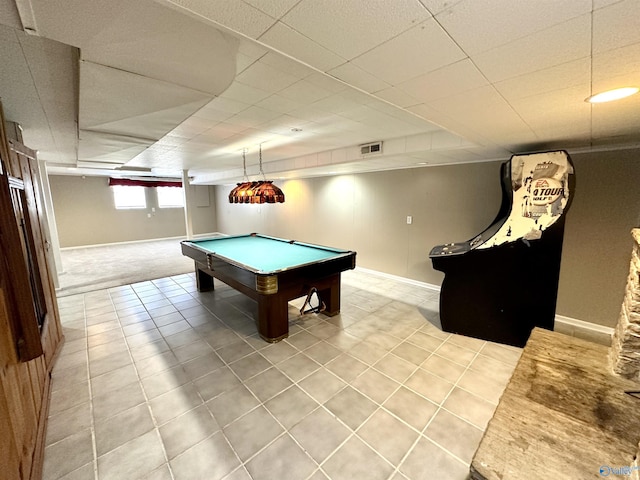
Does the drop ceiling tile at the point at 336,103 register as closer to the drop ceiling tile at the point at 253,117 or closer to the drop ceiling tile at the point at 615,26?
the drop ceiling tile at the point at 253,117

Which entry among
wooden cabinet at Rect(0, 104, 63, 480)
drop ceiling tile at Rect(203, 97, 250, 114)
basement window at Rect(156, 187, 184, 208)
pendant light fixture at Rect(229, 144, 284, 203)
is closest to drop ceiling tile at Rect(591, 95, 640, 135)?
drop ceiling tile at Rect(203, 97, 250, 114)

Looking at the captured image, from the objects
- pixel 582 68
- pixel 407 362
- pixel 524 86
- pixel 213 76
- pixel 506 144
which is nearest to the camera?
pixel 582 68

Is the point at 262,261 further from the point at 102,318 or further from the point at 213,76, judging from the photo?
the point at 102,318

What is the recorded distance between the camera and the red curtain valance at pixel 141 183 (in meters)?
8.30

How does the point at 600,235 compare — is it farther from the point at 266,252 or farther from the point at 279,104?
the point at 266,252

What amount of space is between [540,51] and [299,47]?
975mm

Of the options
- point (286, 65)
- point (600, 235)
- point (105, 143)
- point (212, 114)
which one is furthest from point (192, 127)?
point (600, 235)

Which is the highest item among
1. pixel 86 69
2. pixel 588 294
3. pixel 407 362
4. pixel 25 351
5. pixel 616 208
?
pixel 86 69

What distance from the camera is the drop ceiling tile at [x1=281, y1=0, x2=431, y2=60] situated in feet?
2.62

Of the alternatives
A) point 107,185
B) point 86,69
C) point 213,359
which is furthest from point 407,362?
point 107,185

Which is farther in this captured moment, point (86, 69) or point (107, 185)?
point (107, 185)

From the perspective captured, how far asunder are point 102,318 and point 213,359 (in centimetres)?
215

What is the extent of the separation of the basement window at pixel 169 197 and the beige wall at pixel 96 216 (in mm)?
168

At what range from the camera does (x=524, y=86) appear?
1.36 metres
